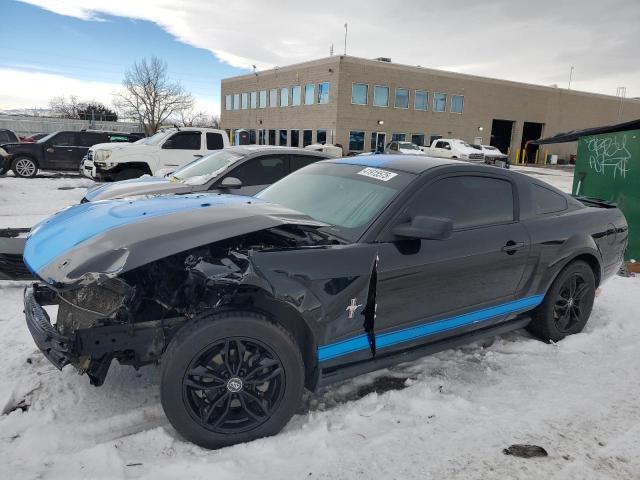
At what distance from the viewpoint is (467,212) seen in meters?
3.54

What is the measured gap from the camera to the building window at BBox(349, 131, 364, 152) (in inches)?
1328

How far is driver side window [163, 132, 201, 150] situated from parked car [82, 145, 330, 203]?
17.4 ft

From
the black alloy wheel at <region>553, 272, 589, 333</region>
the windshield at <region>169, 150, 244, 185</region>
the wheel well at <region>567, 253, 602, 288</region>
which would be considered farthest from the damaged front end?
the windshield at <region>169, 150, 244, 185</region>

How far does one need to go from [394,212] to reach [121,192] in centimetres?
435

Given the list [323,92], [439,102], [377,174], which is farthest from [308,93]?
[377,174]

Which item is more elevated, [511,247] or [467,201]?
[467,201]

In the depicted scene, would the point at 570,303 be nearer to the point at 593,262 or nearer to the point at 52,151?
the point at 593,262

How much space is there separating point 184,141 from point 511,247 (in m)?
10.6

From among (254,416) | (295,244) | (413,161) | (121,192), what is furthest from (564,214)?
(121,192)

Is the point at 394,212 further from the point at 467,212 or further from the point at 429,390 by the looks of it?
the point at 429,390

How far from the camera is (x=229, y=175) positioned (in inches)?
258

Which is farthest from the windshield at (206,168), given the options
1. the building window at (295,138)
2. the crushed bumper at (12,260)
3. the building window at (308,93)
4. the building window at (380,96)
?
the building window at (295,138)

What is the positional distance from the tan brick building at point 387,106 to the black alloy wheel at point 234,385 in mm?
31435

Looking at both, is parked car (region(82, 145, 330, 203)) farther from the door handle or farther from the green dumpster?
the green dumpster
